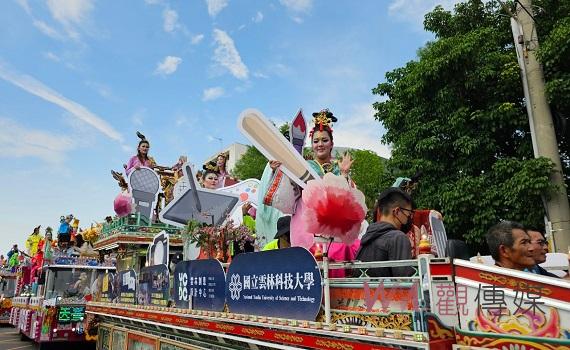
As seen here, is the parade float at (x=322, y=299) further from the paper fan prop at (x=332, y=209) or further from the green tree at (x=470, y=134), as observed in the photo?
the green tree at (x=470, y=134)

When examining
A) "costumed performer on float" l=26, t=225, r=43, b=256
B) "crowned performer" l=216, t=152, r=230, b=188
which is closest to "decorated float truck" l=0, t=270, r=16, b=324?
"costumed performer on float" l=26, t=225, r=43, b=256

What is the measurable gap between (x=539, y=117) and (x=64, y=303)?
42.3ft

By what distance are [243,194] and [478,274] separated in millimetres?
7326

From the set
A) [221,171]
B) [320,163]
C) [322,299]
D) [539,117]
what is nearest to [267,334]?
[322,299]

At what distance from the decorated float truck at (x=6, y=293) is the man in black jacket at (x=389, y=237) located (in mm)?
23278

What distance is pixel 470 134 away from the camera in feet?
37.1

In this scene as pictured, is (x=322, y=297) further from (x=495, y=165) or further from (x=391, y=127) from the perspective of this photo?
(x=391, y=127)

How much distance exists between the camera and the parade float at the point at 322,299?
7.56 feet

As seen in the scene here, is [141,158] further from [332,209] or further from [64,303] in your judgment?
[332,209]

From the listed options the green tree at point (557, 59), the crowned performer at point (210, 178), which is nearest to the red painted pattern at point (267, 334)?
the crowned performer at point (210, 178)

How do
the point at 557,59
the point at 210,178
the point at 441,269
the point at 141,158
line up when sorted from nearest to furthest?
the point at 441,269 → the point at 210,178 → the point at 557,59 → the point at 141,158

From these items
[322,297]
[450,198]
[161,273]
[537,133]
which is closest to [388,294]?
[322,297]

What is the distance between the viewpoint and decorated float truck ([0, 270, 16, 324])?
21.1 meters

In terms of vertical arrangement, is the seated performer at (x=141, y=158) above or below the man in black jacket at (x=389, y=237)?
above
